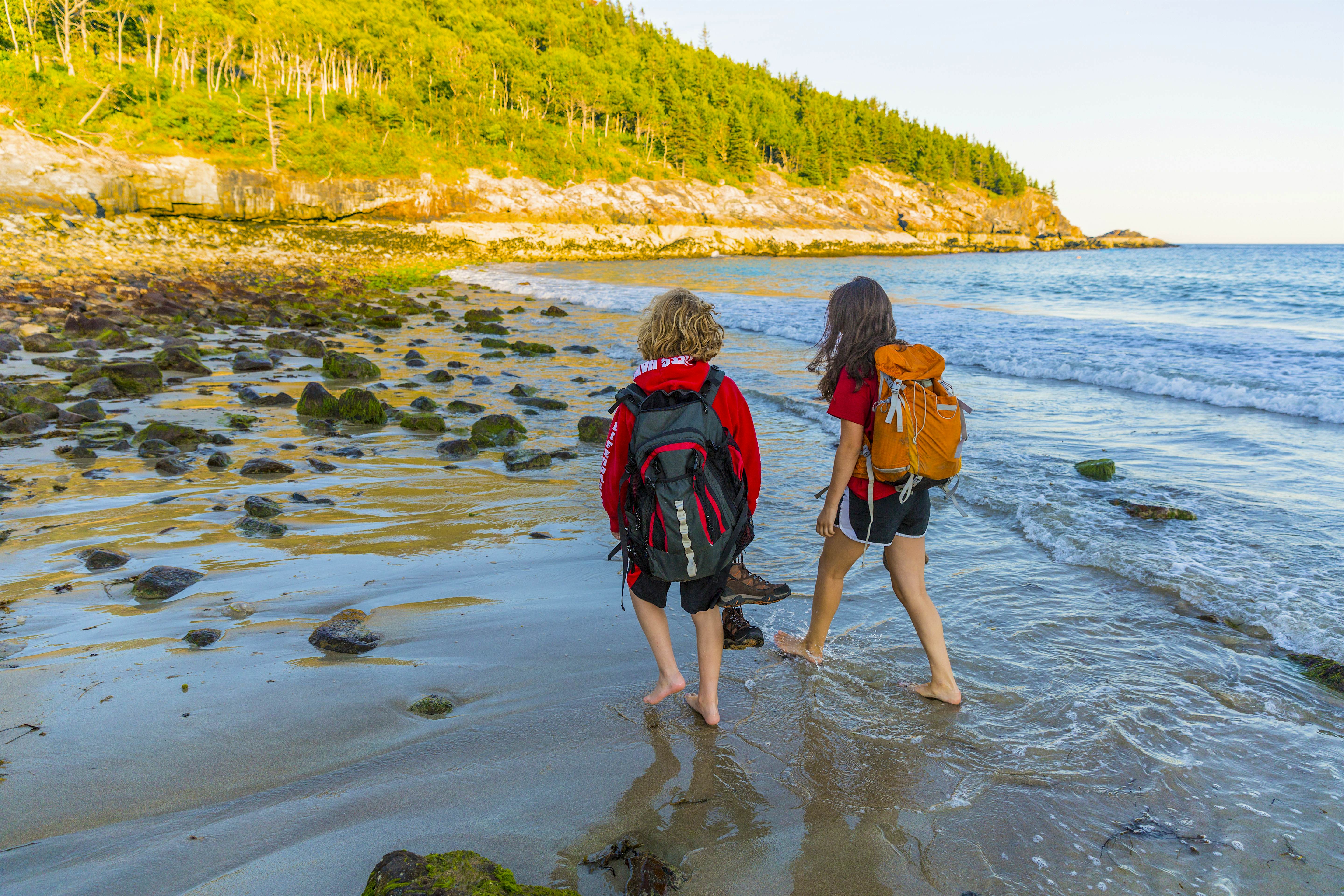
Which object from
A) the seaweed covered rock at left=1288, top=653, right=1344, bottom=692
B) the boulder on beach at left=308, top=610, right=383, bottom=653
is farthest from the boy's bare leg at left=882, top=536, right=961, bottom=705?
the boulder on beach at left=308, top=610, right=383, bottom=653

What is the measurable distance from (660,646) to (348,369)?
29.8 ft

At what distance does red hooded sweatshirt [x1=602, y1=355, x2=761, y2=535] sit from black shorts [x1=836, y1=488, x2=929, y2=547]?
63 centimetres

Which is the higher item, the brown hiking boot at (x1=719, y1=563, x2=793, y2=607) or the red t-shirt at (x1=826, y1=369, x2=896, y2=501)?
the red t-shirt at (x1=826, y1=369, x2=896, y2=501)

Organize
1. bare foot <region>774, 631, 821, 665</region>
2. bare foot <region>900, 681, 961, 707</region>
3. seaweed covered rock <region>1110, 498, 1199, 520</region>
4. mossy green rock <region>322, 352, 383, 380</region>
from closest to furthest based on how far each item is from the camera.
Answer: bare foot <region>900, 681, 961, 707</region>
bare foot <region>774, 631, 821, 665</region>
seaweed covered rock <region>1110, 498, 1199, 520</region>
mossy green rock <region>322, 352, 383, 380</region>

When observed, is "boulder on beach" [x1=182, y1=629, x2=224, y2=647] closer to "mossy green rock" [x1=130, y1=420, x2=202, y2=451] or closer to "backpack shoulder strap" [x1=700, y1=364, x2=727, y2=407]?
"backpack shoulder strap" [x1=700, y1=364, x2=727, y2=407]

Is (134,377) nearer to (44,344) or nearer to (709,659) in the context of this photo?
(44,344)

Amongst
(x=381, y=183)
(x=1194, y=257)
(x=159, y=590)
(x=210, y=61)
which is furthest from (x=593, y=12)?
(x=159, y=590)

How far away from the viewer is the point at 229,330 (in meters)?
14.5

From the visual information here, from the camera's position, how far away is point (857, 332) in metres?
3.25

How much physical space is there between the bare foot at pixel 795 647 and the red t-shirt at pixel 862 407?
1.00 m

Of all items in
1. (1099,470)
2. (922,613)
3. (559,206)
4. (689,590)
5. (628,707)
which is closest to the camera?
(689,590)

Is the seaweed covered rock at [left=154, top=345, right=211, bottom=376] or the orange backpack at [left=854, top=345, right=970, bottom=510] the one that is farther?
the seaweed covered rock at [left=154, top=345, right=211, bottom=376]

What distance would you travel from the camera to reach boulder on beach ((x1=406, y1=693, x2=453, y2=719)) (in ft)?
10.1

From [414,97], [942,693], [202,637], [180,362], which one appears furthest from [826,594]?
[414,97]
